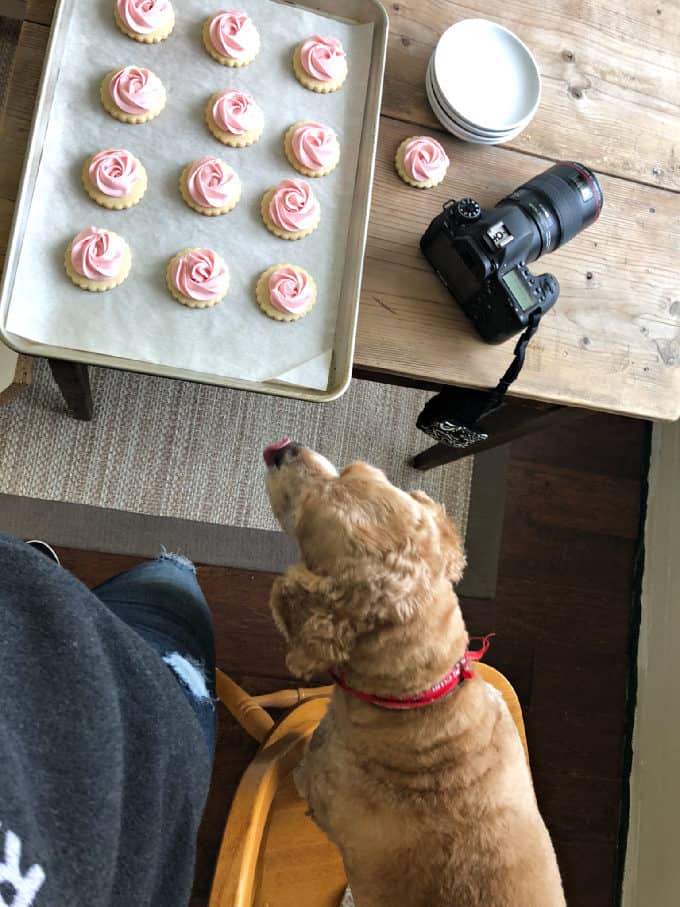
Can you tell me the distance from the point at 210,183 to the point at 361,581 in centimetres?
55

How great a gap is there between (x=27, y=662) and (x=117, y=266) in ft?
1.66

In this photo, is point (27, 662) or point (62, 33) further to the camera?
point (62, 33)

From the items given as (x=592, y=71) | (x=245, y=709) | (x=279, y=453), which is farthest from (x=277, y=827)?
(x=592, y=71)

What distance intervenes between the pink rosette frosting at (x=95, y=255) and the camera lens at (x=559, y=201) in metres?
0.54

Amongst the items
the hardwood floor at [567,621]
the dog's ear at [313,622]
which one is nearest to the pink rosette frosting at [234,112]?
the dog's ear at [313,622]

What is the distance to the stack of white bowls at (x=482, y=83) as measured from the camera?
100 cm

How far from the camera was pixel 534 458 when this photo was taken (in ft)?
5.76

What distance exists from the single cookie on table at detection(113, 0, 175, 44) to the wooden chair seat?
0.95 metres

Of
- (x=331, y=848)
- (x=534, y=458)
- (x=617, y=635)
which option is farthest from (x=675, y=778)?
(x=331, y=848)

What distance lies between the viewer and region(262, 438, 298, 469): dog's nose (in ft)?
3.22

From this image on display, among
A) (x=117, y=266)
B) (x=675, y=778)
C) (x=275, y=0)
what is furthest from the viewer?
(x=675, y=778)

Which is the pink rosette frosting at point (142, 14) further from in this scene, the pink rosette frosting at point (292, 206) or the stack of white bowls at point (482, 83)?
the stack of white bowls at point (482, 83)

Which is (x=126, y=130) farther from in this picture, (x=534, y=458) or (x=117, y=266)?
(x=534, y=458)

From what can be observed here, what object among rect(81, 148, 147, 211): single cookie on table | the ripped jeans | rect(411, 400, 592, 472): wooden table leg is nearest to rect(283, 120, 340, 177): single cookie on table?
rect(81, 148, 147, 211): single cookie on table
